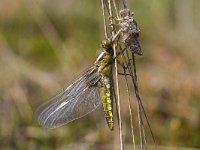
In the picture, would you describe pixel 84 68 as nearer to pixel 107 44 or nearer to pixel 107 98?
pixel 107 98

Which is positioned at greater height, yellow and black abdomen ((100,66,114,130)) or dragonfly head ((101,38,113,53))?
dragonfly head ((101,38,113,53))

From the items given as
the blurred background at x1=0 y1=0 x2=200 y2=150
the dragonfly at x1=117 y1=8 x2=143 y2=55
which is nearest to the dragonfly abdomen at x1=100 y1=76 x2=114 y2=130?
the dragonfly at x1=117 y1=8 x2=143 y2=55

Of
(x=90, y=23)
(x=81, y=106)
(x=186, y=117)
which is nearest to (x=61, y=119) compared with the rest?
(x=81, y=106)

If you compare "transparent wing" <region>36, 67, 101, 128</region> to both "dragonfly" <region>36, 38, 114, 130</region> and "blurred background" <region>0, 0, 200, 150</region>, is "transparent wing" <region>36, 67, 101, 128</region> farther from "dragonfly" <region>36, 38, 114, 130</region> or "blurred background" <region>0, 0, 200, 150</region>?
"blurred background" <region>0, 0, 200, 150</region>

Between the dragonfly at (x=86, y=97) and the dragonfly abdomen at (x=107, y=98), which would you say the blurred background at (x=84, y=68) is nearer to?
the dragonfly at (x=86, y=97)

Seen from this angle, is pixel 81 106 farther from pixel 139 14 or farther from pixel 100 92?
pixel 139 14

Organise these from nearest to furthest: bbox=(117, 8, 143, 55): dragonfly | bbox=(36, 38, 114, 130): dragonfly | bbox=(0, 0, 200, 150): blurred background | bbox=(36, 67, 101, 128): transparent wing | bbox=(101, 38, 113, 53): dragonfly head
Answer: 1. bbox=(117, 8, 143, 55): dragonfly
2. bbox=(101, 38, 113, 53): dragonfly head
3. bbox=(36, 38, 114, 130): dragonfly
4. bbox=(36, 67, 101, 128): transparent wing
5. bbox=(0, 0, 200, 150): blurred background

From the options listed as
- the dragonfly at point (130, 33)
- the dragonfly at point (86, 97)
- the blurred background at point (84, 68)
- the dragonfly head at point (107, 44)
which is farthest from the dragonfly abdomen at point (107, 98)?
the blurred background at point (84, 68)
